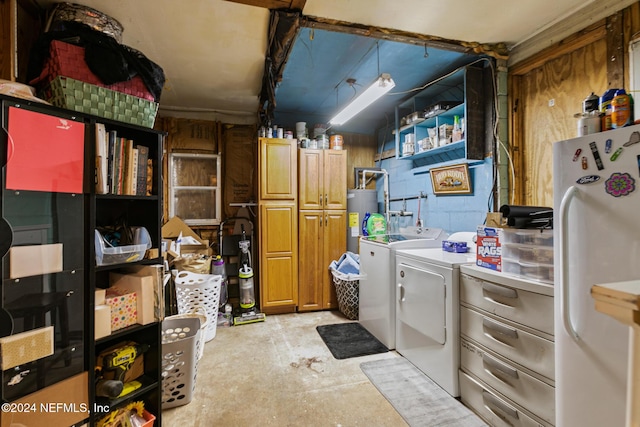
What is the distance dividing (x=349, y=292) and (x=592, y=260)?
7.96ft

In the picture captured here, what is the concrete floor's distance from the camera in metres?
1.72

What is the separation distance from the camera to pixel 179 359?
71.7 inches

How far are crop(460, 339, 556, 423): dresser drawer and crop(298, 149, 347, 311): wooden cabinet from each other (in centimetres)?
193

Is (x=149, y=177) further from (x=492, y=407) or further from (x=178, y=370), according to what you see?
(x=492, y=407)

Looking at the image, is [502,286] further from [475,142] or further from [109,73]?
[109,73]

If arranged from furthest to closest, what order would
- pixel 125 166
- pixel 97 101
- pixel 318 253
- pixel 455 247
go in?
pixel 318 253, pixel 455 247, pixel 125 166, pixel 97 101

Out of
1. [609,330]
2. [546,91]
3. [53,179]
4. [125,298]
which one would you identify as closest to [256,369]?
[125,298]

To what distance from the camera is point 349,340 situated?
2.75m

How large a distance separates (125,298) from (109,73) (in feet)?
3.60

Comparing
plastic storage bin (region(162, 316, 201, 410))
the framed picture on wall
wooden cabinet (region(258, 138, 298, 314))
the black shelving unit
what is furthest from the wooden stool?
wooden cabinet (region(258, 138, 298, 314))

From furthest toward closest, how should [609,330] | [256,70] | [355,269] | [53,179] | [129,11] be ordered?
[355,269], [256,70], [129,11], [53,179], [609,330]

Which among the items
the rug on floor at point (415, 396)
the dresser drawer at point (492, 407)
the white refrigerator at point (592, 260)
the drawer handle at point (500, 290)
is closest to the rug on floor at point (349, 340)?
the rug on floor at point (415, 396)

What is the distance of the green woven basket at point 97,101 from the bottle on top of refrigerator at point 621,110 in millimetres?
2150

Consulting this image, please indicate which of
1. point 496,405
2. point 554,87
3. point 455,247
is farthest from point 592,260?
point 554,87
